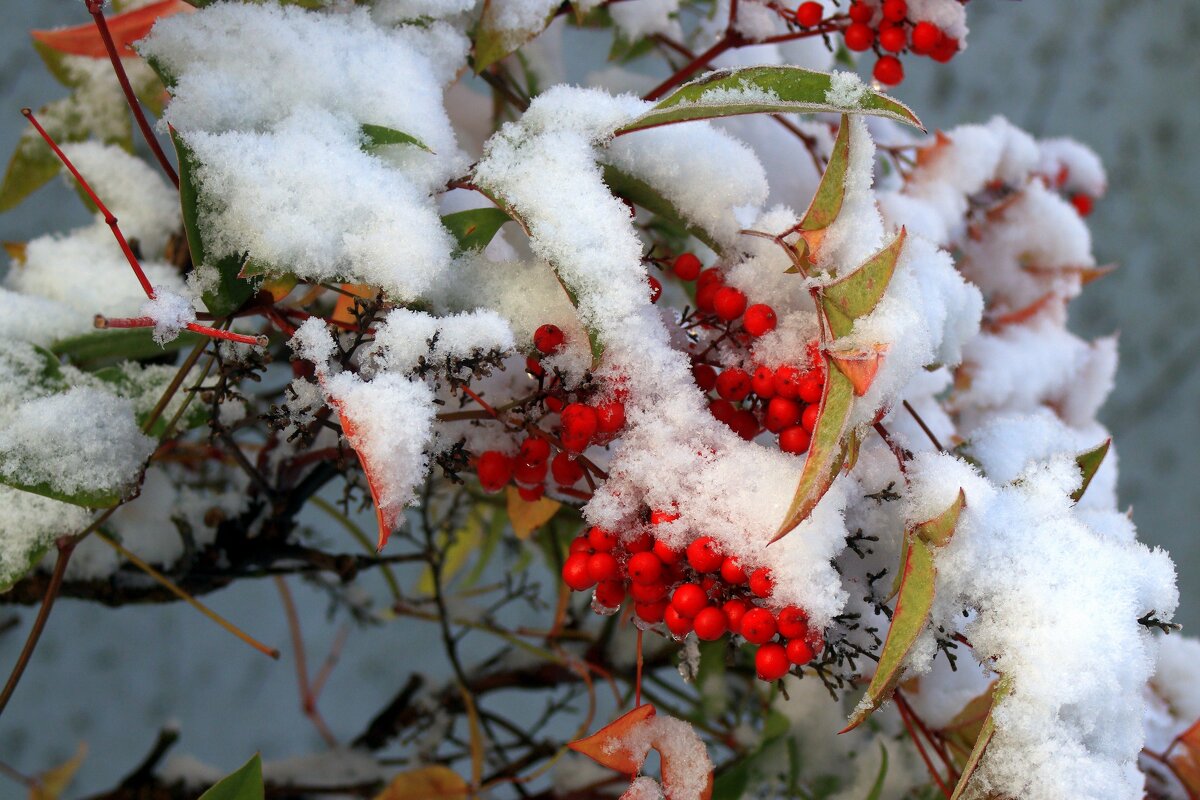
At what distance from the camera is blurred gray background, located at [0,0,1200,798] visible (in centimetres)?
77

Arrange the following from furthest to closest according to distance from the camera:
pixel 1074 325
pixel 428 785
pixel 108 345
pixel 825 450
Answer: pixel 1074 325, pixel 428 785, pixel 108 345, pixel 825 450

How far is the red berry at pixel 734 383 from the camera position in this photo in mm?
306

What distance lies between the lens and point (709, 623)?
→ 0.27m

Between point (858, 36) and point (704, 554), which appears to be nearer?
point (704, 554)

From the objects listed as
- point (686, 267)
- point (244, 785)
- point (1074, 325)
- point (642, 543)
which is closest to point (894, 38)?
point (686, 267)

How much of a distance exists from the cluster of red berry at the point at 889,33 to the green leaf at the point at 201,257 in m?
0.25

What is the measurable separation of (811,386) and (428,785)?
0.30 metres

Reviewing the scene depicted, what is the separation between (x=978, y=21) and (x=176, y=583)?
0.88 metres

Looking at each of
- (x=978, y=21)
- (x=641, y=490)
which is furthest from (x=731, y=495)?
(x=978, y=21)

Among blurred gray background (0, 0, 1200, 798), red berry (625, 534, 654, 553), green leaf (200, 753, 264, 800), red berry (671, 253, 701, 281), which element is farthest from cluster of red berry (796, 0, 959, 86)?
blurred gray background (0, 0, 1200, 798)

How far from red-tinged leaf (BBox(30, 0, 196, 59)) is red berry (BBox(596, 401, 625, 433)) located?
21 cm

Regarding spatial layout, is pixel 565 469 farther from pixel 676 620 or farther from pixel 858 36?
pixel 858 36

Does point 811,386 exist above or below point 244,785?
above

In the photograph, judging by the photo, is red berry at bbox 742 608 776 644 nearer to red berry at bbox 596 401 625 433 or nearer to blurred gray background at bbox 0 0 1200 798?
red berry at bbox 596 401 625 433
